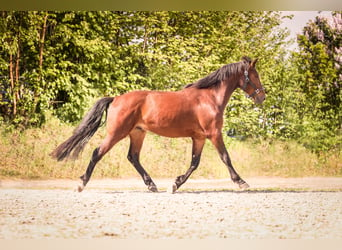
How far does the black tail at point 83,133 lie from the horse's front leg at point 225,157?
138 centimetres

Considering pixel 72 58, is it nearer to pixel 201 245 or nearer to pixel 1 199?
pixel 1 199

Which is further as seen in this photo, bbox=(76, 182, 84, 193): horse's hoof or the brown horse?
bbox=(76, 182, 84, 193): horse's hoof

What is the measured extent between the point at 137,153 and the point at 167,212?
3.45 feet

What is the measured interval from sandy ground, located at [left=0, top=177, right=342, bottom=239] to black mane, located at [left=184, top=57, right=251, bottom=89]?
123cm

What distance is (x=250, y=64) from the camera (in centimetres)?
634

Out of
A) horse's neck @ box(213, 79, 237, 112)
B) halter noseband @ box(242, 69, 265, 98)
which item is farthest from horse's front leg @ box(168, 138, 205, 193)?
halter noseband @ box(242, 69, 265, 98)

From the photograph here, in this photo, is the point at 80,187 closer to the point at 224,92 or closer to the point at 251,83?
the point at 224,92

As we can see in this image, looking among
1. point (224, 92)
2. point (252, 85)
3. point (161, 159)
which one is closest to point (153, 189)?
point (161, 159)

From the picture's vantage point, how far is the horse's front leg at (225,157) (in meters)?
6.11

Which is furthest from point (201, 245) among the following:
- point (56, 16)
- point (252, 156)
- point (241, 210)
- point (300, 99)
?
point (56, 16)

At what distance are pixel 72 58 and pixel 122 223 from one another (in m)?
2.80

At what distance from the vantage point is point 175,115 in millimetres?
6180

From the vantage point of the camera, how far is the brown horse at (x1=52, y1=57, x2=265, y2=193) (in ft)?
19.9

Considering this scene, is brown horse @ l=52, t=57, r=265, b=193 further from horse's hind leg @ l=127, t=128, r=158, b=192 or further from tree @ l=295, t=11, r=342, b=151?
tree @ l=295, t=11, r=342, b=151
